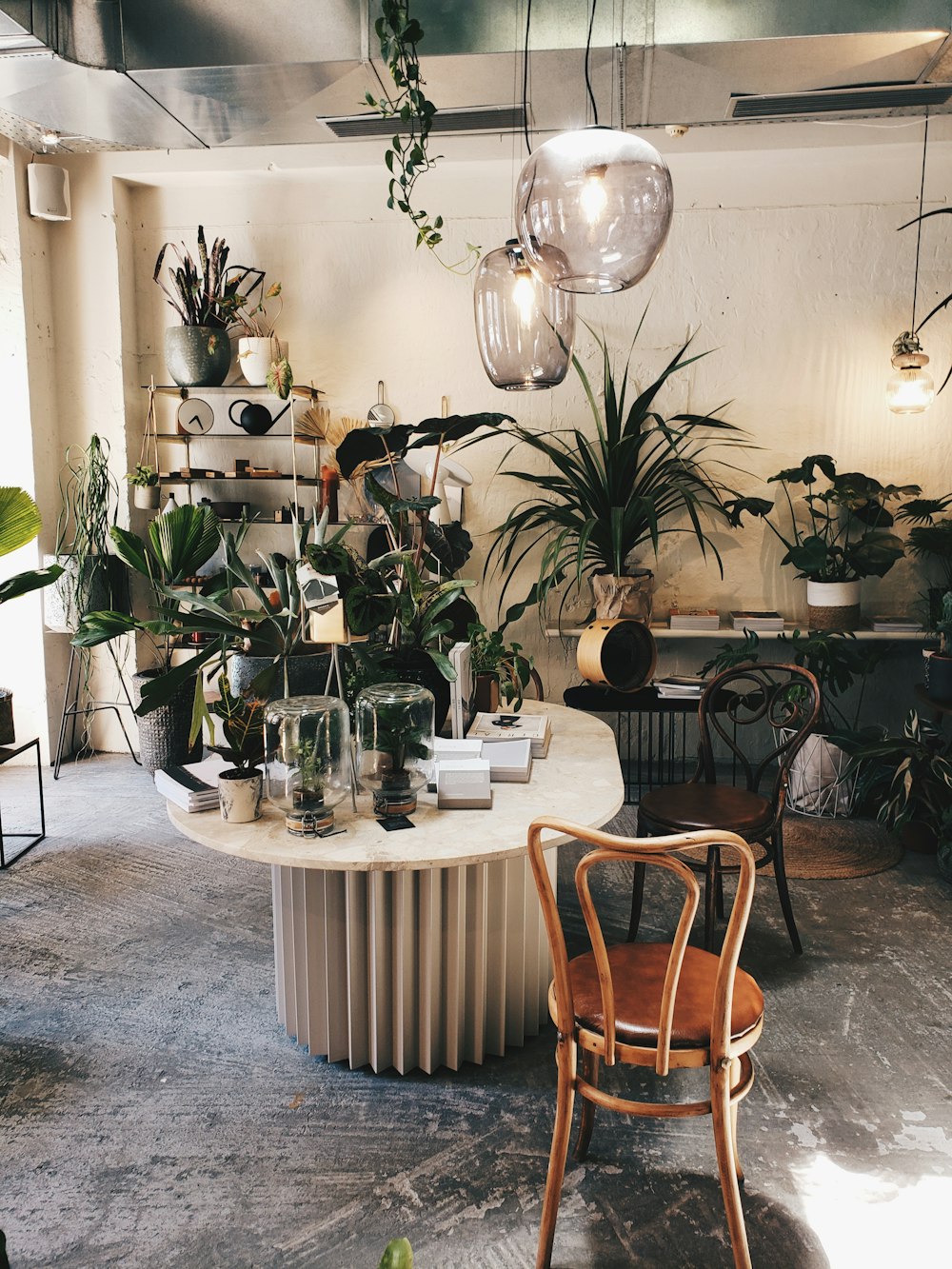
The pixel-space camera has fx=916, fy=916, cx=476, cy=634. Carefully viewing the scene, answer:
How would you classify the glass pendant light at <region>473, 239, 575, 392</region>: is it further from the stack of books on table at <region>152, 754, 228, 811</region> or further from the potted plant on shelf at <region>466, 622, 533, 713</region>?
the stack of books on table at <region>152, 754, 228, 811</region>

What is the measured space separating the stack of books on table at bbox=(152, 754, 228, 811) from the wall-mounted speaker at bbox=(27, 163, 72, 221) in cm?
364

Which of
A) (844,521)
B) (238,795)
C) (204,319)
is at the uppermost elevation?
(204,319)

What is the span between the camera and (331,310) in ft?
16.3

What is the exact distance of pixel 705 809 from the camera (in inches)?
107

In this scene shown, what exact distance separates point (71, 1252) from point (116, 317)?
4.41m

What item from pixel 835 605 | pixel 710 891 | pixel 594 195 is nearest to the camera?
pixel 594 195

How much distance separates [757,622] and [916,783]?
124cm

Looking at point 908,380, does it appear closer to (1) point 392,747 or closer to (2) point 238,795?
(1) point 392,747

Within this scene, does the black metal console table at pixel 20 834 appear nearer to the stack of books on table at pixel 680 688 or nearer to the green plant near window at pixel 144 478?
the green plant near window at pixel 144 478

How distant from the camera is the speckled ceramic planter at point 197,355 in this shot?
15.6 ft

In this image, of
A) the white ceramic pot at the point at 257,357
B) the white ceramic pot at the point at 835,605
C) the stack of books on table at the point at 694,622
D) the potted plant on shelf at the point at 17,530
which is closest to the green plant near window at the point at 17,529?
the potted plant on shelf at the point at 17,530

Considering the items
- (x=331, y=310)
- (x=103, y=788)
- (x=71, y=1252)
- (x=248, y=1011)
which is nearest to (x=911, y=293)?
(x=331, y=310)

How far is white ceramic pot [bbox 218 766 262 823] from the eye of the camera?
2.09m

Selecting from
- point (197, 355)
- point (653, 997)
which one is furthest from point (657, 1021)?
point (197, 355)
